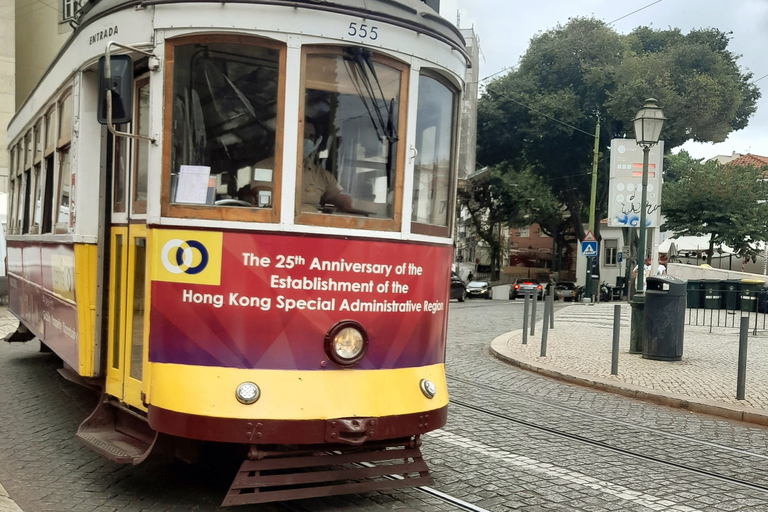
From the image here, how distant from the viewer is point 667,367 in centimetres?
1139

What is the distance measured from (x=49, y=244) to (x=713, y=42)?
40342 millimetres

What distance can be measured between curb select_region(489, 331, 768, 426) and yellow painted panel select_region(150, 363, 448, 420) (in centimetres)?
516

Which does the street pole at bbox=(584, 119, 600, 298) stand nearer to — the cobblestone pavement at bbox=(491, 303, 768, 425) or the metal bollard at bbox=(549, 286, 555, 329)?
the metal bollard at bbox=(549, 286, 555, 329)

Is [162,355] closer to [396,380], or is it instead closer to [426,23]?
[396,380]

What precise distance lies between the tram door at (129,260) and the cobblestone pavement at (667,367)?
6.20 metres

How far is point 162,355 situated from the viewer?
4.55 metres

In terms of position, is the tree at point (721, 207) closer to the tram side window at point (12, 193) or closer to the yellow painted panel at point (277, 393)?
the tram side window at point (12, 193)

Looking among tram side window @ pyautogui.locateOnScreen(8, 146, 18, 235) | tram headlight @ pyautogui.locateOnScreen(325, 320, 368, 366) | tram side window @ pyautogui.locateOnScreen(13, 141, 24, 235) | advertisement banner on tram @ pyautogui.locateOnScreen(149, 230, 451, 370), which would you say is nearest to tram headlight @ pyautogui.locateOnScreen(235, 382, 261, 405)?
advertisement banner on tram @ pyautogui.locateOnScreen(149, 230, 451, 370)

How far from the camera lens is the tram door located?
4898 mm

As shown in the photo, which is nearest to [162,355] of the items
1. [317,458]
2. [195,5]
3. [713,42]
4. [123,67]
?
[317,458]

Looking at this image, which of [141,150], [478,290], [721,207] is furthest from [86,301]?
[478,290]

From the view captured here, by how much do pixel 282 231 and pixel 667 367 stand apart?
27.7 ft

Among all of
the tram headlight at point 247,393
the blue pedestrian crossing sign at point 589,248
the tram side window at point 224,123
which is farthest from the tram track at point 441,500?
the blue pedestrian crossing sign at point 589,248

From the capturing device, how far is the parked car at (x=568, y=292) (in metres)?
40.6
